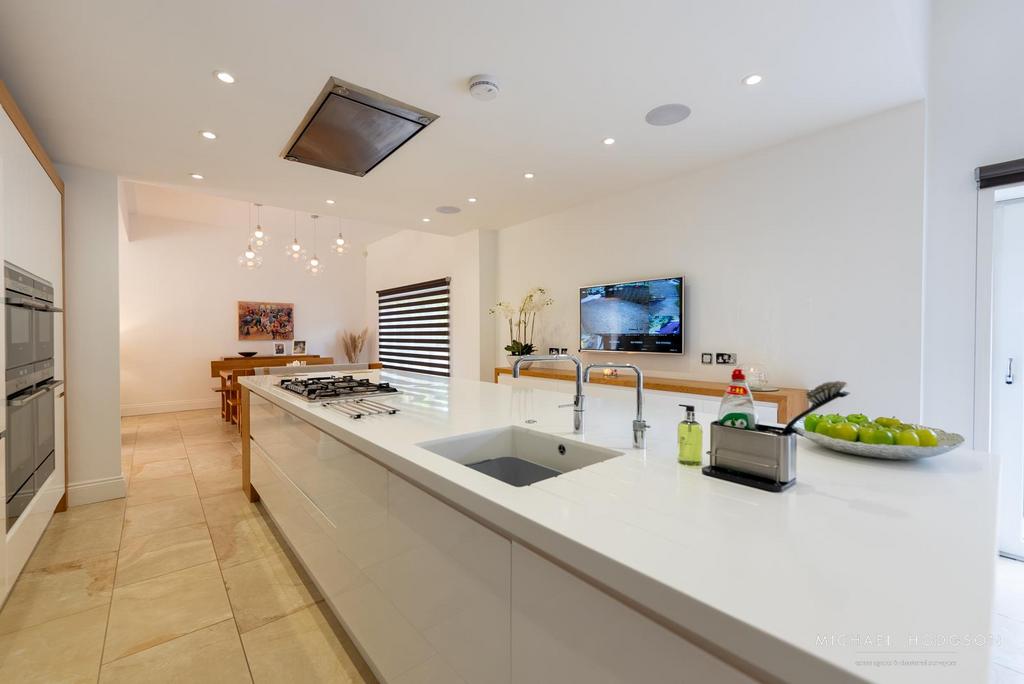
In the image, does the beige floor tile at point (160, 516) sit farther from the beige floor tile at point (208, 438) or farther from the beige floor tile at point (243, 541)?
the beige floor tile at point (208, 438)

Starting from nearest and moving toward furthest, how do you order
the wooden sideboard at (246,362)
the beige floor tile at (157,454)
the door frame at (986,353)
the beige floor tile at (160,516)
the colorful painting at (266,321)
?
the door frame at (986,353) < the beige floor tile at (160,516) < the beige floor tile at (157,454) < the wooden sideboard at (246,362) < the colorful painting at (266,321)

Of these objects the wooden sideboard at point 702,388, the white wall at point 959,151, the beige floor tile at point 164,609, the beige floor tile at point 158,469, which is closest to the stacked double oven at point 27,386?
the beige floor tile at point 164,609

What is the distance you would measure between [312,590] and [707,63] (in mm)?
3085

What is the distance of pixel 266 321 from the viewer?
7.44 m

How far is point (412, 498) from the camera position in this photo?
1.11 meters

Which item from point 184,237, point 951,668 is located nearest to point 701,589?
point 951,668

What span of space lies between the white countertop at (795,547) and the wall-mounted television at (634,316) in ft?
8.26

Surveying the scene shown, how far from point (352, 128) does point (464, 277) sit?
3.08 metres

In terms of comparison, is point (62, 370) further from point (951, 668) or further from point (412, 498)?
point (951, 668)

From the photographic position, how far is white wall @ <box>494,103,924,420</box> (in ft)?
8.61

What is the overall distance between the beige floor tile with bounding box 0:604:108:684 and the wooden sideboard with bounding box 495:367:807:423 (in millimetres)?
3023

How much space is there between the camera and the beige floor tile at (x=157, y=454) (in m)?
4.13

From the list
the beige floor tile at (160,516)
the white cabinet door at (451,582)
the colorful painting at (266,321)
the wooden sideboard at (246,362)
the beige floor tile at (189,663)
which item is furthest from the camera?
the colorful painting at (266,321)

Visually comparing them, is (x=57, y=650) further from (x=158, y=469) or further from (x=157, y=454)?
(x=157, y=454)
